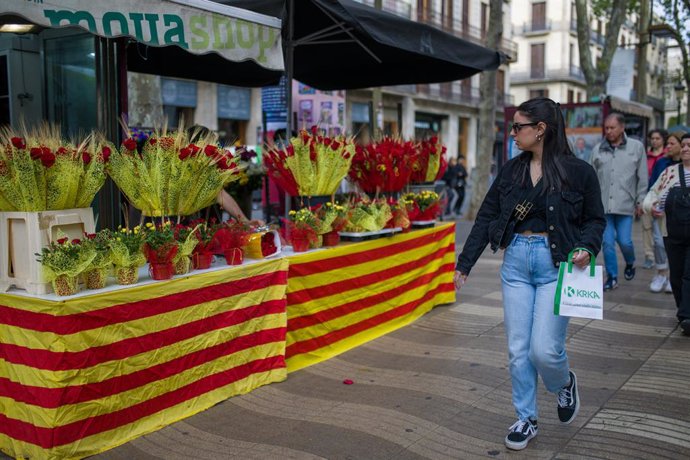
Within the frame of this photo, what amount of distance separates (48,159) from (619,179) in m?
5.96

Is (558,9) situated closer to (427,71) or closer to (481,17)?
(481,17)

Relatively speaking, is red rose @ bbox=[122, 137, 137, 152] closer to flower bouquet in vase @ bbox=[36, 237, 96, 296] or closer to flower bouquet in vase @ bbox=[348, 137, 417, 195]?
flower bouquet in vase @ bbox=[36, 237, 96, 296]

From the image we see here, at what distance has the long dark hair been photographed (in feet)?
11.3

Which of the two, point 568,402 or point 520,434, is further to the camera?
point 568,402

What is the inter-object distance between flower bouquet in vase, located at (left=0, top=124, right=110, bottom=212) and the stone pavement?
1.34 meters

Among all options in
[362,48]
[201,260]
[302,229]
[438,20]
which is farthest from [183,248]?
[438,20]

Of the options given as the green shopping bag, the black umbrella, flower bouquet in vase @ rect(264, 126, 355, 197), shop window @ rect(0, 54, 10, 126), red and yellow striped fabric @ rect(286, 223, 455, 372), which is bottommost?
red and yellow striped fabric @ rect(286, 223, 455, 372)

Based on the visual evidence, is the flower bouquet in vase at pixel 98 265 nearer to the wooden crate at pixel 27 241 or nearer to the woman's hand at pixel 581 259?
the wooden crate at pixel 27 241

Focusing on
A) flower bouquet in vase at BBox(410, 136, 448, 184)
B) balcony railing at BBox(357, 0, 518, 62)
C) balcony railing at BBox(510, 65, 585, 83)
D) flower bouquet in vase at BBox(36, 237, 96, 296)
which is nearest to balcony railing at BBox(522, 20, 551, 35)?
balcony railing at BBox(510, 65, 585, 83)

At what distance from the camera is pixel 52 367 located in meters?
3.19

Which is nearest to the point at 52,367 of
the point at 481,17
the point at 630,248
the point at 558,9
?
the point at 630,248

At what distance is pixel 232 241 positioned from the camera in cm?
432

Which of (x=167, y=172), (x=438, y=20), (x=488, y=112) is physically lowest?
(x=167, y=172)

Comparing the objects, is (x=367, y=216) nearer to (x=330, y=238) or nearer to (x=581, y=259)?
(x=330, y=238)
